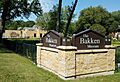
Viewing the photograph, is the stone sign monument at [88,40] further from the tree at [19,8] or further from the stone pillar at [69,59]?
the tree at [19,8]

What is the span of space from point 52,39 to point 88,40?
5.75 feet

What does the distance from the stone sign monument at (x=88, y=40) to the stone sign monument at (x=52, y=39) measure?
2.35ft

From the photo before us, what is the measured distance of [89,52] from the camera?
10.6 meters

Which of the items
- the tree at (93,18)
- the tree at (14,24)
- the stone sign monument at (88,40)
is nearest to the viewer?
the stone sign monument at (88,40)

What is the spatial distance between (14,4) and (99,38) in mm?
25358

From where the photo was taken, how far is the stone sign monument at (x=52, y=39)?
10.6 meters

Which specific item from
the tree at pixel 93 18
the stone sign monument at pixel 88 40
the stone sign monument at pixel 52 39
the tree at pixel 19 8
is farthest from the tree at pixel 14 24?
the stone sign monument at pixel 88 40

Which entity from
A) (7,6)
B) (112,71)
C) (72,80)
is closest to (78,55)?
(72,80)

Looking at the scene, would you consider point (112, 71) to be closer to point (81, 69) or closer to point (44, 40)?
point (81, 69)

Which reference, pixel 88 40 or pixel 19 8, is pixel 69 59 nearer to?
pixel 88 40

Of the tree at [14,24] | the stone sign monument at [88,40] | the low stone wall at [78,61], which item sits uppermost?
the tree at [14,24]

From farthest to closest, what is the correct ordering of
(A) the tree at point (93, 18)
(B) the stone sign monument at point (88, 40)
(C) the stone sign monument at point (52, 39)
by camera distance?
(A) the tree at point (93, 18) → (C) the stone sign monument at point (52, 39) → (B) the stone sign monument at point (88, 40)

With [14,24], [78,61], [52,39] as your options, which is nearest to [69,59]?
[78,61]

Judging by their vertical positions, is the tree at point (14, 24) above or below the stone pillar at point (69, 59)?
above
